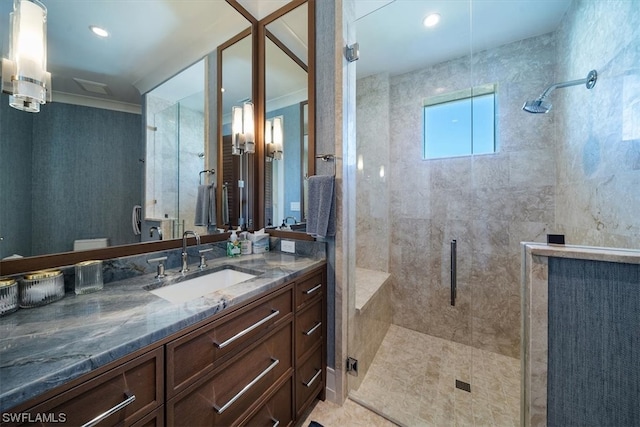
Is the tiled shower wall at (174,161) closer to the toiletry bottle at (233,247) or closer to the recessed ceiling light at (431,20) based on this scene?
the toiletry bottle at (233,247)

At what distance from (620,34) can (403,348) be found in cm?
242

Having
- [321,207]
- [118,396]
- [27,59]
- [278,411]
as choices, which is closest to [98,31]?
[27,59]

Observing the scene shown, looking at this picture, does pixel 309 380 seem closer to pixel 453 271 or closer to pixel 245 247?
pixel 245 247

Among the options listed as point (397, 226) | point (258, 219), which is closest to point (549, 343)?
point (397, 226)

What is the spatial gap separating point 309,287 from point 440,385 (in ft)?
4.09

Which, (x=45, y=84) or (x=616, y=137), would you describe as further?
(x=616, y=137)

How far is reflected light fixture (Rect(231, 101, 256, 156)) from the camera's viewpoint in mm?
1737

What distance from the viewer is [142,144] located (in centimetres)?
119

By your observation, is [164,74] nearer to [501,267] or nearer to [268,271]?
[268,271]

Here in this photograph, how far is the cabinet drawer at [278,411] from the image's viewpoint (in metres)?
1.02

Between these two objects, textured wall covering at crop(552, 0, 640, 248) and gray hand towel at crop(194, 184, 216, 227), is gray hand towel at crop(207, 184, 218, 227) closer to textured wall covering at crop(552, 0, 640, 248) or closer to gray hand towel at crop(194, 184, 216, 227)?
gray hand towel at crop(194, 184, 216, 227)

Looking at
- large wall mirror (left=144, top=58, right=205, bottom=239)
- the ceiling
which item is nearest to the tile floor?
large wall mirror (left=144, top=58, right=205, bottom=239)

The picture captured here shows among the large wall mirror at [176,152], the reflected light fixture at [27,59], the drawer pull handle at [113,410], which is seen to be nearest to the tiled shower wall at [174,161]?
the large wall mirror at [176,152]

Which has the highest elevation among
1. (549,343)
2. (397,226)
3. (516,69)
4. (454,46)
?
(454,46)
